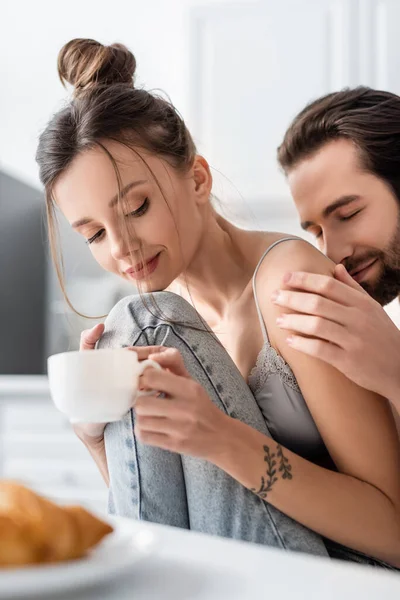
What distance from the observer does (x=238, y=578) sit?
45 centimetres

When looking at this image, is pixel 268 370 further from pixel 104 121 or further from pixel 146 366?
pixel 104 121

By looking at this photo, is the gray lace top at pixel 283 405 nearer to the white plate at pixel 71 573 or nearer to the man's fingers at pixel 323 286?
the man's fingers at pixel 323 286

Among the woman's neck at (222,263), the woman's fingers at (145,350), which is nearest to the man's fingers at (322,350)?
the woman's fingers at (145,350)

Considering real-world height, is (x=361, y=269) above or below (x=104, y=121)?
below

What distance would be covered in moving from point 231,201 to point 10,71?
1.51 metres

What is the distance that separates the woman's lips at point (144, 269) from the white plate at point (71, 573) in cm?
77

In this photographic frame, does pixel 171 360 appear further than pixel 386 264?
No

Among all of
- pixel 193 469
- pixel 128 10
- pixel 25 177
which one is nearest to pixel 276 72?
pixel 128 10

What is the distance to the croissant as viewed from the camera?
0.44 m

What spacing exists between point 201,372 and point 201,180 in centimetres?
50

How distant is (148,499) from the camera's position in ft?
3.10

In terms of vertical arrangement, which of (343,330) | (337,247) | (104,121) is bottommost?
(337,247)

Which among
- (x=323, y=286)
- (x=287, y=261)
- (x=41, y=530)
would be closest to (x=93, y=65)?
(x=287, y=261)

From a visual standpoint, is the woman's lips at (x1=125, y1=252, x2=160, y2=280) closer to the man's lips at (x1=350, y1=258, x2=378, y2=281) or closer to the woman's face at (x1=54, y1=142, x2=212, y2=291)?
the woman's face at (x1=54, y1=142, x2=212, y2=291)
